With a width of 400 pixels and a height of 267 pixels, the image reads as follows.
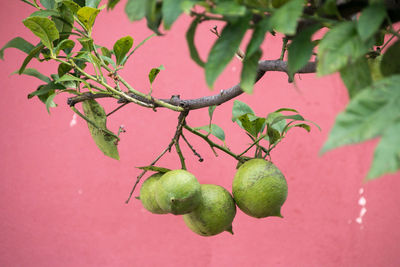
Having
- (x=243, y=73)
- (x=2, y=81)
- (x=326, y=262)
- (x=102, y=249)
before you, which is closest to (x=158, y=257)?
(x=102, y=249)

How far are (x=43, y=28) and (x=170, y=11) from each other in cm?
34

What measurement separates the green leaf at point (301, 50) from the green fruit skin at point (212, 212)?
306mm

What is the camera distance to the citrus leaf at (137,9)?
1.14 feet

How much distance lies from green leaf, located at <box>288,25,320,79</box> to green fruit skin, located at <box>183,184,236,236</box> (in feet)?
1.00

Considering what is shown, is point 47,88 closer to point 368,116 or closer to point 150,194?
point 150,194

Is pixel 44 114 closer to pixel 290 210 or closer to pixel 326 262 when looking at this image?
pixel 290 210

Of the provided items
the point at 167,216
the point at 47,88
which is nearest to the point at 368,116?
the point at 47,88

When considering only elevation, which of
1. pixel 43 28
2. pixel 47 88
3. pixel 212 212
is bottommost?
pixel 212 212

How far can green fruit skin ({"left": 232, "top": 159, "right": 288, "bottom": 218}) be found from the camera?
614 mm

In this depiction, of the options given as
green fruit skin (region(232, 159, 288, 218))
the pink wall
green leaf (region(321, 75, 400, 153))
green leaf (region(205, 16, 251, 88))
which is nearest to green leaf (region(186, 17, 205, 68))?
green leaf (region(205, 16, 251, 88))

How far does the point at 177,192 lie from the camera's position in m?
0.55

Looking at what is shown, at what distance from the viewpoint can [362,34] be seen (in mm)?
303

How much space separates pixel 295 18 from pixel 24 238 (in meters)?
1.49

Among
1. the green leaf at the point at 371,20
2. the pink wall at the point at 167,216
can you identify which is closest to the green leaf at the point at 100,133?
the green leaf at the point at 371,20
